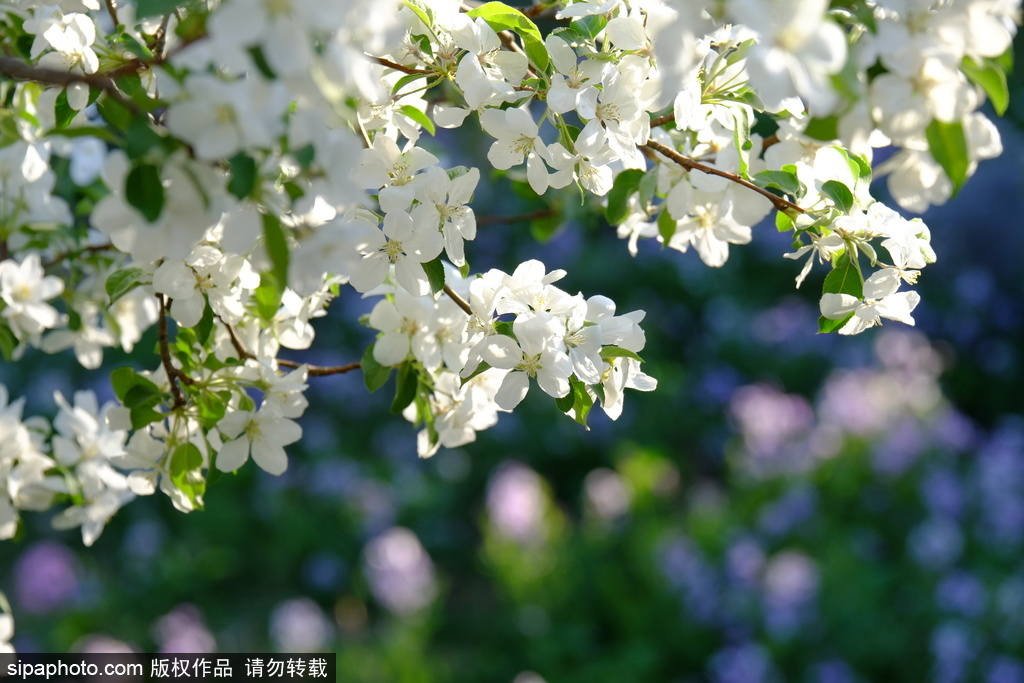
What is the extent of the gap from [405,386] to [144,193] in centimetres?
41

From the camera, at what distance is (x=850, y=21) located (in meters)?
0.57

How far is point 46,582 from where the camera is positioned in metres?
2.60

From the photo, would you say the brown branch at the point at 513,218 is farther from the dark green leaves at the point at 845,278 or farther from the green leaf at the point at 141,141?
the green leaf at the point at 141,141

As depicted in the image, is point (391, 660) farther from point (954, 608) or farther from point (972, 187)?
point (972, 187)

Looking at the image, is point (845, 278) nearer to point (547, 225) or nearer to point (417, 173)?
point (417, 173)

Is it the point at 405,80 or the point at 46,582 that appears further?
the point at 46,582

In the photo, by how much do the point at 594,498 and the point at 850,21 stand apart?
90.8 inches

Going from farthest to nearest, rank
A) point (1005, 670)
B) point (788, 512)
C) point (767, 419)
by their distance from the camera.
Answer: point (767, 419), point (788, 512), point (1005, 670)

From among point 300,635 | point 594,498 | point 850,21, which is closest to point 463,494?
point 594,498

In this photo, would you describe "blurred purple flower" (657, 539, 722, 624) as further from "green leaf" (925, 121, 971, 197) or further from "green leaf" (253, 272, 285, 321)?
"green leaf" (925, 121, 971, 197)

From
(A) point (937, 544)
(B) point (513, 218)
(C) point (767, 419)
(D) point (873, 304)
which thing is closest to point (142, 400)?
(B) point (513, 218)

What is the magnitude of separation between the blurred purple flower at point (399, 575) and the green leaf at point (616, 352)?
1.83 meters

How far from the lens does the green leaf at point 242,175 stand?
49cm

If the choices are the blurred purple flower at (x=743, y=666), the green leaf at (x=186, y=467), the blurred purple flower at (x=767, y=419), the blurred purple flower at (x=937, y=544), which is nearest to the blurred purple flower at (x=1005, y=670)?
the blurred purple flower at (x=937, y=544)
